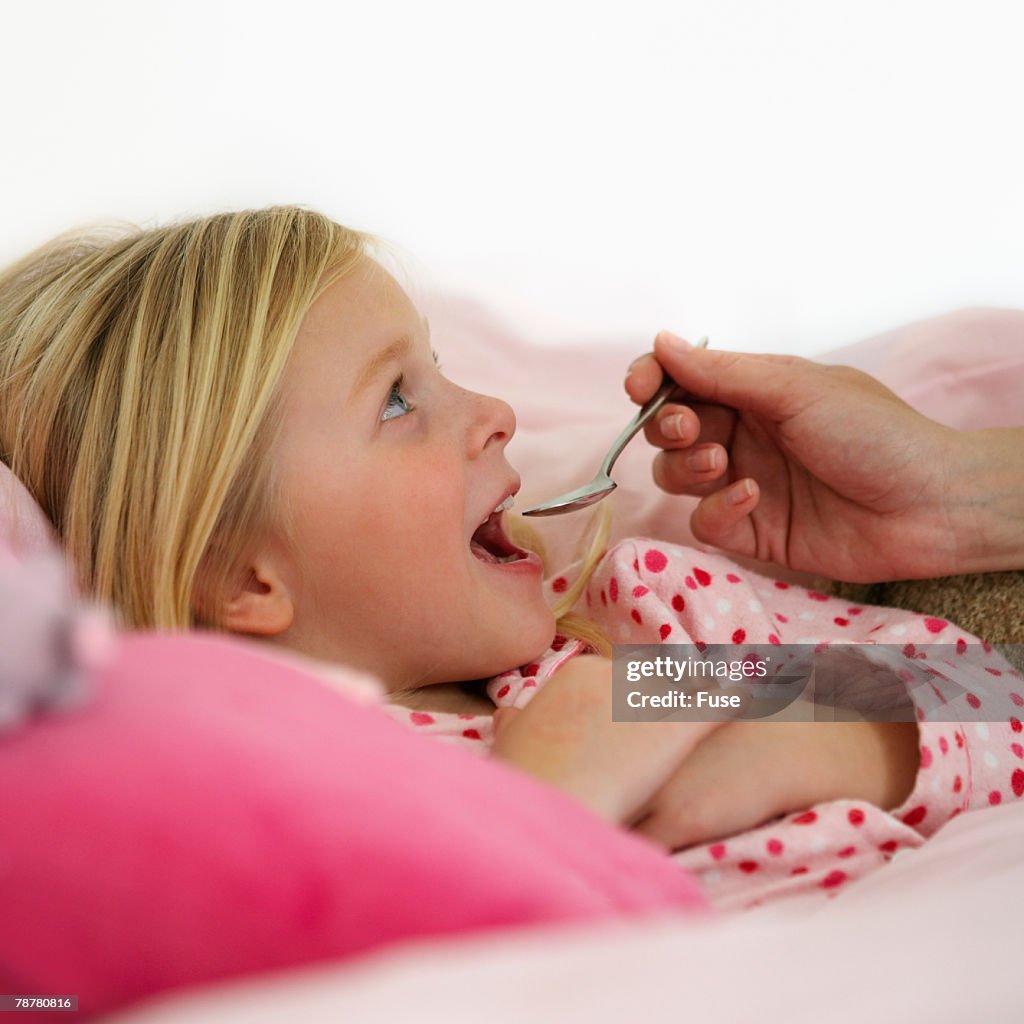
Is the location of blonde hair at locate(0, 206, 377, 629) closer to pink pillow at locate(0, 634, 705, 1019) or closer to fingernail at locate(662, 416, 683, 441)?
fingernail at locate(662, 416, 683, 441)

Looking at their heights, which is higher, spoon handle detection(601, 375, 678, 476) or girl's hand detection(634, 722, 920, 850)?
spoon handle detection(601, 375, 678, 476)

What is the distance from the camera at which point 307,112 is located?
1479 millimetres

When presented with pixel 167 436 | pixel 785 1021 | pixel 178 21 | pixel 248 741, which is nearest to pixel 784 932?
pixel 785 1021

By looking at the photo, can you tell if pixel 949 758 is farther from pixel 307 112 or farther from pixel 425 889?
pixel 307 112

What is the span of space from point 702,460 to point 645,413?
2.8 inches

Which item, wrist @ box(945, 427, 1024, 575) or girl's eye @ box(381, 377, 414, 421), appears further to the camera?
wrist @ box(945, 427, 1024, 575)

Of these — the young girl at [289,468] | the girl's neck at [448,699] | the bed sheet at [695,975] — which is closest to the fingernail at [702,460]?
the young girl at [289,468]

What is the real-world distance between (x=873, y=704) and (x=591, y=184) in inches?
32.3

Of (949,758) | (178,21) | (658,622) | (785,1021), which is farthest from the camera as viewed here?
(178,21)

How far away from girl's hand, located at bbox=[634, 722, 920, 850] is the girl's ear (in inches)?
13.6

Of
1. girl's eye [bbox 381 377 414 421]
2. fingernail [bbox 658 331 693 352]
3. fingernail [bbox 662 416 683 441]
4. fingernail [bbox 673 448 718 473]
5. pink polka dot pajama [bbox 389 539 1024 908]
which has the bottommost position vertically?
pink polka dot pajama [bbox 389 539 1024 908]

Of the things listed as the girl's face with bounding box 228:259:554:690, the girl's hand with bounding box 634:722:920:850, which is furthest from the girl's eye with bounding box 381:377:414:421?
the girl's hand with bounding box 634:722:920:850

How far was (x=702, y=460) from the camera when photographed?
113cm

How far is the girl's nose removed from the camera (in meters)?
1.00
